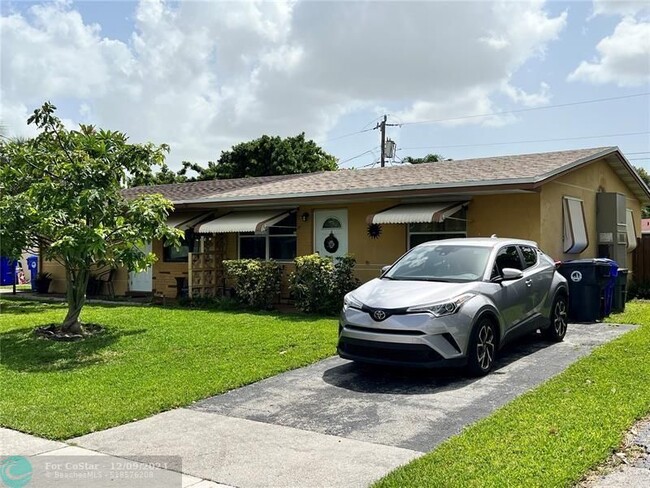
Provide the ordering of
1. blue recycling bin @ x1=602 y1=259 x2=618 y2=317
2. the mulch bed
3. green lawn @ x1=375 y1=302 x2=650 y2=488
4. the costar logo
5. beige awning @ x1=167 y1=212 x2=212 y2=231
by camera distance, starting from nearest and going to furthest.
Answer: green lawn @ x1=375 y1=302 x2=650 y2=488
the costar logo
the mulch bed
blue recycling bin @ x1=602 y1=259 x2=618 y2=317
beige awning @ x1=167 y1=212 x2=212 y2=231

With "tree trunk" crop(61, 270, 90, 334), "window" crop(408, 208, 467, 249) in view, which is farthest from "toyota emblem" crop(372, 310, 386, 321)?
"window" crop(408, 208, 467, 249)

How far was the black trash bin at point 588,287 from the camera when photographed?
1088 centimetres

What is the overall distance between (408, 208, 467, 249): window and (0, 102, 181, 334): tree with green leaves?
18.8ft

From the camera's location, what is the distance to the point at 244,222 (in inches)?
568

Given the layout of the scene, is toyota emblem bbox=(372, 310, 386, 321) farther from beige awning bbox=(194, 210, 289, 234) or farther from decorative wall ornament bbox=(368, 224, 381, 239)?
beige awning bbox=(194, 210, 289, 234)

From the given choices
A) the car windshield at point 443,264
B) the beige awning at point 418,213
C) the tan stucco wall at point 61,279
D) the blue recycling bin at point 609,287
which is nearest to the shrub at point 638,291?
the blue recycling bin at point 609,287

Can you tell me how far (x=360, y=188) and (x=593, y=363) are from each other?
6.97 metres

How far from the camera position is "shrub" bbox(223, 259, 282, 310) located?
13180 millimetres

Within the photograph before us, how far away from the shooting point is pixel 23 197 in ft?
30.7

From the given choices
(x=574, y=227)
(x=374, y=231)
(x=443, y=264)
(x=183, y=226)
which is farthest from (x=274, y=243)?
(x=443, y=264)

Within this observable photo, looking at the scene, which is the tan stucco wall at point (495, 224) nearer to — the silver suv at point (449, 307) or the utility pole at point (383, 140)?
the silver suv at point (449, 307)

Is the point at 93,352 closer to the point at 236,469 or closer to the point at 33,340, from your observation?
the point at 33,340

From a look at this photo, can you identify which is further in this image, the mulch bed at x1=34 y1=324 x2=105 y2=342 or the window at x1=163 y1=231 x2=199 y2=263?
the window at x1=163 y1=231 x2=199 y2=263

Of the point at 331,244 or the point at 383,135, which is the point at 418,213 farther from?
the point at 383,135
